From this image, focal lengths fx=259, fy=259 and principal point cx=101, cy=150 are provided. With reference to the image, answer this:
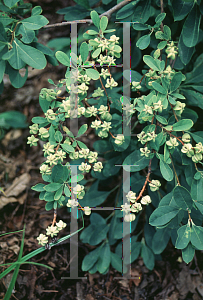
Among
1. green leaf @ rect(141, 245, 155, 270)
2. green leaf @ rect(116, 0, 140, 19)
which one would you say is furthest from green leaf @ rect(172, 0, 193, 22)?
green leaf @ rect(141, 245, 155, 270)

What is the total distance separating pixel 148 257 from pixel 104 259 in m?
0.20

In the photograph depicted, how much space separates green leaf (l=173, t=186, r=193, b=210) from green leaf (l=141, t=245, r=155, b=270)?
481 mm

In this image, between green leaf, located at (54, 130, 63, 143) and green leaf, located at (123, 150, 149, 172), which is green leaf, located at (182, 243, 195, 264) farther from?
green leaf, located at (54, 130, 63, 143)

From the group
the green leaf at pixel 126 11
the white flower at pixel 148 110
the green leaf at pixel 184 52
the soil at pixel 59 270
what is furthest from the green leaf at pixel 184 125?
the soil at pixel 59 270

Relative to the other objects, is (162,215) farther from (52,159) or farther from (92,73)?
(92,73)

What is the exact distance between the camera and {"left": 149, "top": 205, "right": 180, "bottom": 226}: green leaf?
0.78 meters

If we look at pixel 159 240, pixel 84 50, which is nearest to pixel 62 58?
pixel 84 50

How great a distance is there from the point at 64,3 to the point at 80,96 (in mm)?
1257

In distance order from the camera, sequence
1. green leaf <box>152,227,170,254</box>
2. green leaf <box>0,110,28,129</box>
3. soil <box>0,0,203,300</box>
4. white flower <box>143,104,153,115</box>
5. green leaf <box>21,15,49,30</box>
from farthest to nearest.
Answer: green leaf <box>0,110,28,129</box> → soil <box>0,0,203,300</box> → green leaf <box>152,227,170,254</box> → green leaf <box>21,15,49,30</box> → white flower <box>143,104,153,115</box>

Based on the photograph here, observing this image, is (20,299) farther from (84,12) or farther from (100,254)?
(84,12)

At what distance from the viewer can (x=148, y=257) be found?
1.16 m

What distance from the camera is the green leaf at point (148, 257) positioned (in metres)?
1.15

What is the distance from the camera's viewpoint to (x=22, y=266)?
125cm

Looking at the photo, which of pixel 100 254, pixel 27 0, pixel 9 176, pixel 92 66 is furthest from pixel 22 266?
pixel 27 0
